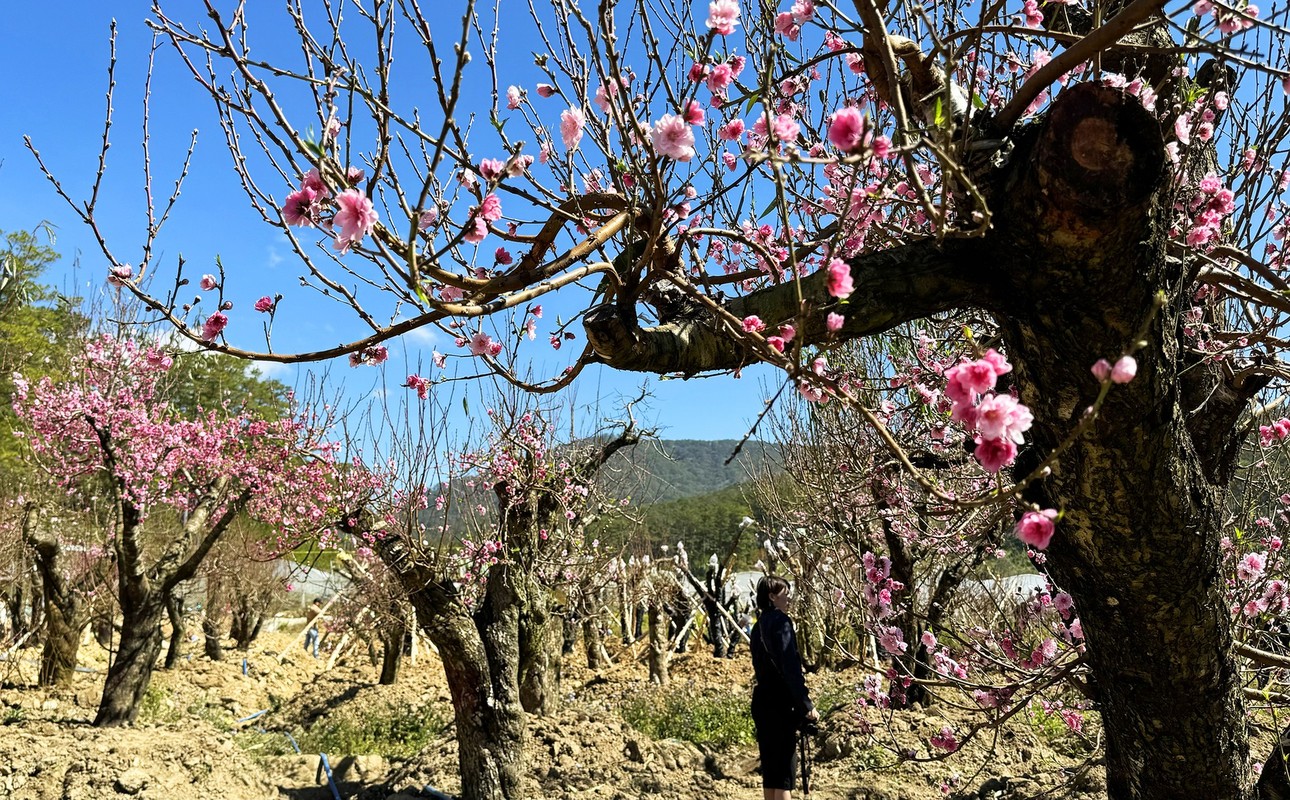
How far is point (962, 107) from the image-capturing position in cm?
203

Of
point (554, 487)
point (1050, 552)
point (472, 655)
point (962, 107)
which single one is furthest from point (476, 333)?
point (554, 487)

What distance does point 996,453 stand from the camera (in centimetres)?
145

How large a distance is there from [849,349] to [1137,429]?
530cm

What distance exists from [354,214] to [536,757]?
18.1 feet

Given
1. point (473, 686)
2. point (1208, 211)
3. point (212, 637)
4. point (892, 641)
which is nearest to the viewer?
point (1208, 211)

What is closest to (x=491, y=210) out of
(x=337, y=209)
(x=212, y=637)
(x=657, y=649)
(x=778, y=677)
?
(x=337, y=209)

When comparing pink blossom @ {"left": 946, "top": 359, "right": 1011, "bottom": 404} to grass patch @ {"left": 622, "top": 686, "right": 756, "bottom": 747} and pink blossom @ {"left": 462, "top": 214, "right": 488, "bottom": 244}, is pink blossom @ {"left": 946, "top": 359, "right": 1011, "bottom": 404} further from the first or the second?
grass patch @ {"left": 622, "top": 686, "right": 756, "bottom": 747}

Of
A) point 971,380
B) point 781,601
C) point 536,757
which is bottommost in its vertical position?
point 536,757

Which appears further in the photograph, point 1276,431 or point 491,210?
point 1276,431

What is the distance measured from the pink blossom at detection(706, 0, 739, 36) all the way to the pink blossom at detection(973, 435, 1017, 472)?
1.33 metres

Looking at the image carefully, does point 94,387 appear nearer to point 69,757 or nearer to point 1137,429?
point 69,757

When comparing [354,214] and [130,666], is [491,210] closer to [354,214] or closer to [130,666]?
[354,214]

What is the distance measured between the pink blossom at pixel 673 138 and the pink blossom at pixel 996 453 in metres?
0.91

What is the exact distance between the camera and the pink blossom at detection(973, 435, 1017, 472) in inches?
56.5
